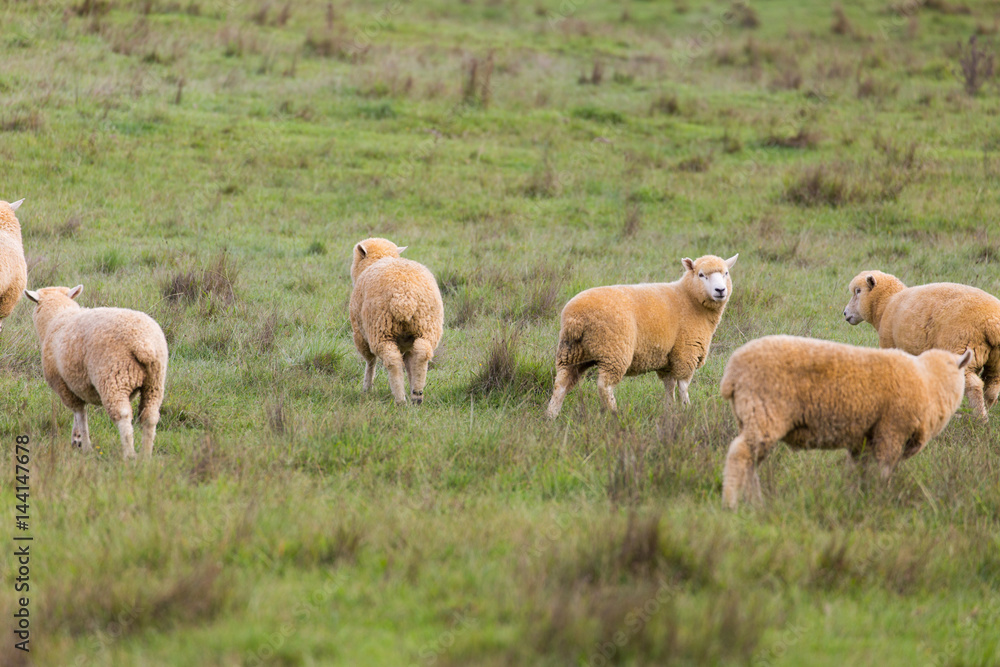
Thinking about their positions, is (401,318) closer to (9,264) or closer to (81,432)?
(81,432)

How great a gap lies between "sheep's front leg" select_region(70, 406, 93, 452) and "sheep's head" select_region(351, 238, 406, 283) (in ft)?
7.38

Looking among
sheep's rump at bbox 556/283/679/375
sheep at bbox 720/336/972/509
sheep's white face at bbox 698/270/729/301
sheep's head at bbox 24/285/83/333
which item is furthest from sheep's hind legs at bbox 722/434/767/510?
sheep's head at bbox 24/285/83/333

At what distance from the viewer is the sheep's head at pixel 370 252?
6574mm

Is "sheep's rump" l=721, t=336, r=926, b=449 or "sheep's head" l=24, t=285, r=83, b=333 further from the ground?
"sheep's rump" l=721, t=336, r=926, b=449

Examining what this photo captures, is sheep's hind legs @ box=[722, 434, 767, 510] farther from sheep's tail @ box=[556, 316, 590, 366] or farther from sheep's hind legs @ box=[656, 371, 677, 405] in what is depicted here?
sheep's hind legs @ box=[656, 371, 677, 405]

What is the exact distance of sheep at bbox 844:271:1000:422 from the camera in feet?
18.2

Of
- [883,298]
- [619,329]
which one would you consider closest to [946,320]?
[883,298]

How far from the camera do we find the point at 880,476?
159 inches

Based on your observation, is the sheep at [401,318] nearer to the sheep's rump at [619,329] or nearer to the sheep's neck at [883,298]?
the sheep's rump at [619,329]

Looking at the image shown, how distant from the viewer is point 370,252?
661 cm

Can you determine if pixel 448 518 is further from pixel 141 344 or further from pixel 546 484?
pixel 141 344

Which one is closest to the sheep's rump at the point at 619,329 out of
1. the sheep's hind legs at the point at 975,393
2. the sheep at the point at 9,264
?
the sheep's hind legs at the point at 975,393

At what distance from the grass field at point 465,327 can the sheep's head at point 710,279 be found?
A: 0.75m

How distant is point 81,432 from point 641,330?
3495mm
